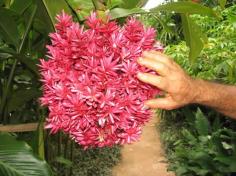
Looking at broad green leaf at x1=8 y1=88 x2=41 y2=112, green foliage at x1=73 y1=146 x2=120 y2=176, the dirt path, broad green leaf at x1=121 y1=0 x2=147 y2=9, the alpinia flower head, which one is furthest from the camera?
the dirt path

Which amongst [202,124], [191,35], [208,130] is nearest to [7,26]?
[191,35]

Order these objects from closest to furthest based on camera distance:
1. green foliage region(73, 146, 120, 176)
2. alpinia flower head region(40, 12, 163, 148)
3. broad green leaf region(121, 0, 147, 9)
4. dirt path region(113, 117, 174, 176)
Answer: alpinia flower head region(40, 12, 163, 148)
broad green leaf region(121, 0, 147, 9)
green foliage region(73, 146, 120, 176)
dirt path region(113, 117, 174, 176)

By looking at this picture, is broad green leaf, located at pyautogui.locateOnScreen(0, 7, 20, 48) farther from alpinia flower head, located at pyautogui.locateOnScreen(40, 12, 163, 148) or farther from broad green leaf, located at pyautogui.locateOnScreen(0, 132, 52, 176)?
alpinia flower head, located at pyautogui.locateOnScreen(40, 12, 163, 148)

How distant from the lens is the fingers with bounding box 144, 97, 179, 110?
0.87 m

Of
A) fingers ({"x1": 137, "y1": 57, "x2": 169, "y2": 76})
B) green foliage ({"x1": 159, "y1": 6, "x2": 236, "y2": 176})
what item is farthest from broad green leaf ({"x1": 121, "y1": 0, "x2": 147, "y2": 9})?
green foliage ({"x1": 159, "y1": 6, "x2": 236, "y2": 176})

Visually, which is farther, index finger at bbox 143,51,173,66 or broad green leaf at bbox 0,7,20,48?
broad green leaf at bbox 0,7,20,48

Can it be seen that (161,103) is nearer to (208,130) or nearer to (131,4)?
(131,4)

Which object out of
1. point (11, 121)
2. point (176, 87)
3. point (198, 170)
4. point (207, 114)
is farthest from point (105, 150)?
point (176, 87)

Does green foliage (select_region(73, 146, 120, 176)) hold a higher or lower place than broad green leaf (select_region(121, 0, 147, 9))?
lower

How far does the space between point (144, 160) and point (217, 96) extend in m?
3.48

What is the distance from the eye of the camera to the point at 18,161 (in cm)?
114

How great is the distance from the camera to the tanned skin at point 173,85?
834 mm

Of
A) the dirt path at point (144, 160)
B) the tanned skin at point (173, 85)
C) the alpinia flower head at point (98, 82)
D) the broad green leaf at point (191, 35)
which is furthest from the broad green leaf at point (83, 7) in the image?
the dirt path at point (144, 160)

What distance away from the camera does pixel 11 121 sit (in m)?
1.86
